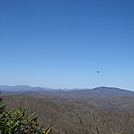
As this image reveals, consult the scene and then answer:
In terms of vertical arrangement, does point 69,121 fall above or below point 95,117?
below

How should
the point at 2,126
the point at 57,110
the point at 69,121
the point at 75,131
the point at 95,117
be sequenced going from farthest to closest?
the point at 57,110 → the point at 69,121 → the point at 75,131 → the point at 95,117 → the point at 2,126

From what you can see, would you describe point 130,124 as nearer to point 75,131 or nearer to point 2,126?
point 75,131

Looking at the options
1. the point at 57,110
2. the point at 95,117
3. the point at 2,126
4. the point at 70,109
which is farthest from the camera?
the point at 70,109

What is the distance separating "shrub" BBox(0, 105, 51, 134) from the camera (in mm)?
2756

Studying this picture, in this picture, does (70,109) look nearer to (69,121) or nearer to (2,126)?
(69,121)

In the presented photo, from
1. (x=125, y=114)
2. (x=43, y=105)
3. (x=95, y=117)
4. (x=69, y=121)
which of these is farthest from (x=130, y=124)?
(x=95, y=117)

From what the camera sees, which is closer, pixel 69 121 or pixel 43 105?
pixel 69 121

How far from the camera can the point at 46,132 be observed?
9.59 feet

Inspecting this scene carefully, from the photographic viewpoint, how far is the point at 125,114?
6580 inches

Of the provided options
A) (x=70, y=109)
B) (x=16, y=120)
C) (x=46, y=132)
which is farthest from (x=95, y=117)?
(x=70, y=109)

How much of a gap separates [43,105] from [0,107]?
149341 millimetres

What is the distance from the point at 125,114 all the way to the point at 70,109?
49.7 metres

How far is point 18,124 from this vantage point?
9.37ft

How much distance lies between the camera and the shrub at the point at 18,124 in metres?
2.76
